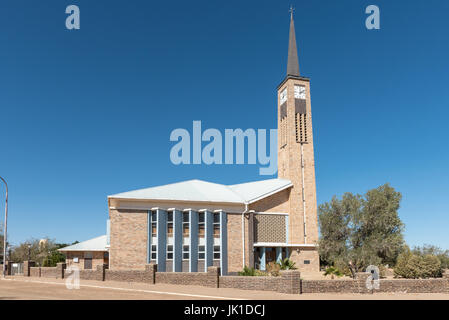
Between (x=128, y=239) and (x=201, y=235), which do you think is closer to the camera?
(x=128, y=239)

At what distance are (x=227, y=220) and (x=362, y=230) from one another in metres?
11.1

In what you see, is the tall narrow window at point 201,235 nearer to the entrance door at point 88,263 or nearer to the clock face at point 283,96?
the entrance door at point 88,263

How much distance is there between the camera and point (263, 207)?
37.3m

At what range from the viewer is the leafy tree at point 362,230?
90.9ft

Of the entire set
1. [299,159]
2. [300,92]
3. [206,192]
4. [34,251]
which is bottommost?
[34,251]

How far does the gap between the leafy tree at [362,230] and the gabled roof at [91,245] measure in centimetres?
2232

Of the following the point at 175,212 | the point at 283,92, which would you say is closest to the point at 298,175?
the point at 283,92

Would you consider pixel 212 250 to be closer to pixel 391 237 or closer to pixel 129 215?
pixel 129 215

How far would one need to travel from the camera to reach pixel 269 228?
122 ft

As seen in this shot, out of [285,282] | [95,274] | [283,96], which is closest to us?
[285,282]

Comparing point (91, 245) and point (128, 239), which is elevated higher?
point (128, 239)

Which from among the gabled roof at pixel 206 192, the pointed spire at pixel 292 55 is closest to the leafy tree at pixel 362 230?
the gabled roof at pixel 206 192

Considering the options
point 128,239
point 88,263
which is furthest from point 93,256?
point 128,239

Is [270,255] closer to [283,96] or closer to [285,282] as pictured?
[283,96]
